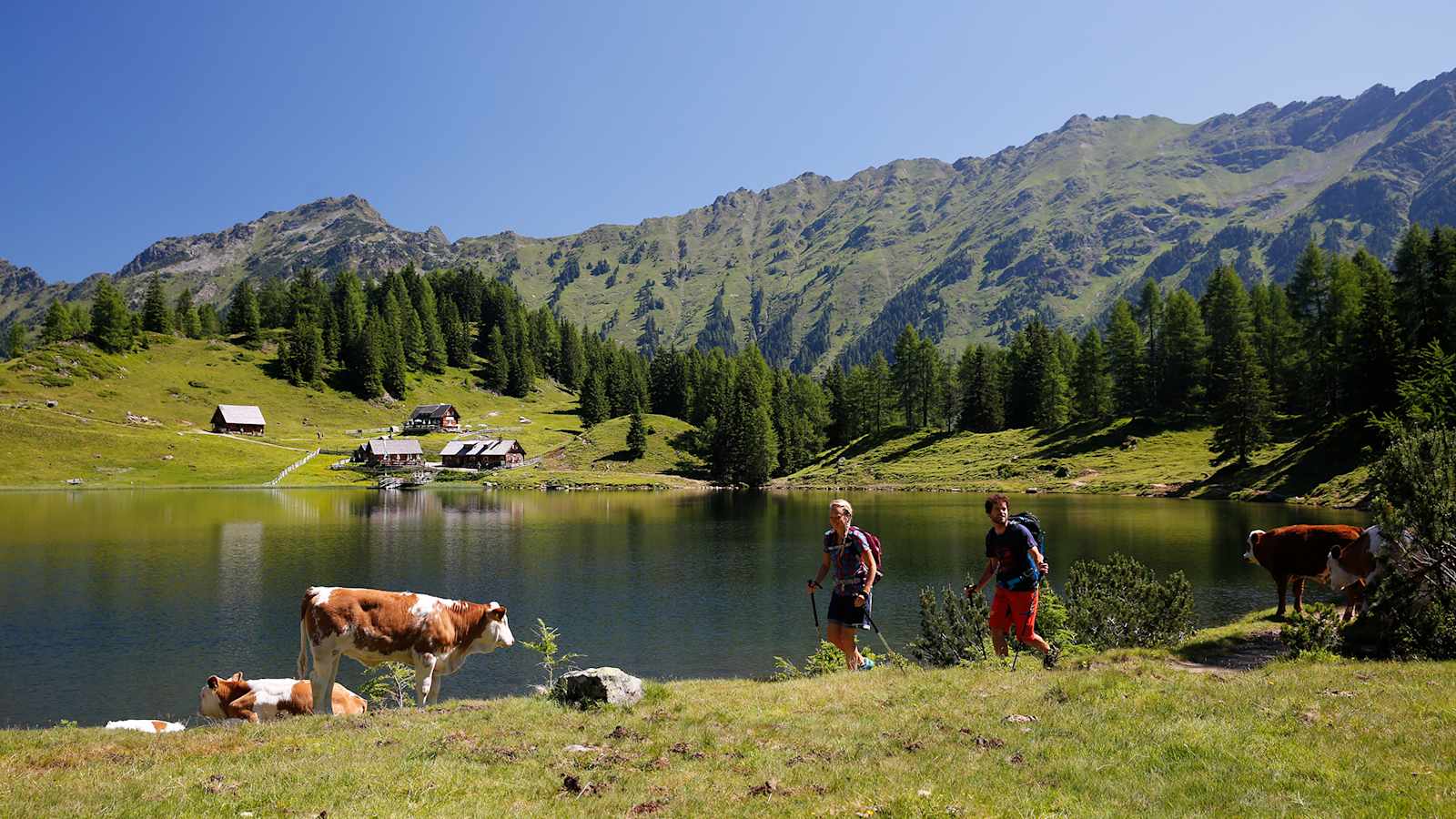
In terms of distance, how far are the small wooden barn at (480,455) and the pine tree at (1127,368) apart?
103 meters

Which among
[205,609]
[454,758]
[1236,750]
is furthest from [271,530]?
[1236,750]

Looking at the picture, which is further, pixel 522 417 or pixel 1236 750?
pixel 522 417

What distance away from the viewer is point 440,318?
198375 mm

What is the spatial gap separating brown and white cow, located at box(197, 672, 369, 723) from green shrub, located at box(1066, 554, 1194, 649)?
63.1 ft

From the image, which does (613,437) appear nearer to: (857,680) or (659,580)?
(659,580)

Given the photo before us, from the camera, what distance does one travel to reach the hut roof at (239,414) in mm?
131375

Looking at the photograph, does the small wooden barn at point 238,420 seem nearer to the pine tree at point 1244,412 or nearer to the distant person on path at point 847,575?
the distant person on path at point 847,575

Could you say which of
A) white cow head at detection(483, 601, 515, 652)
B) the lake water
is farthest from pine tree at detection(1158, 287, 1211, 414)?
white cow head at detection(483, 601, 515, 652)

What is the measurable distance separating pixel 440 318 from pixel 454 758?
20351 cm

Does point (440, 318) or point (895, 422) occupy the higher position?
point (440, 318)

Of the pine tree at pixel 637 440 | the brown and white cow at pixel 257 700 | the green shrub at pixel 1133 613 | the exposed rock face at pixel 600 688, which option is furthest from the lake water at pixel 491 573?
the pine tree at pixel 637 440

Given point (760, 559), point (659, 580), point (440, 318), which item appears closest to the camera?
point (659, 580)

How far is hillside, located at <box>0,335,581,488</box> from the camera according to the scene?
107312 millimetres

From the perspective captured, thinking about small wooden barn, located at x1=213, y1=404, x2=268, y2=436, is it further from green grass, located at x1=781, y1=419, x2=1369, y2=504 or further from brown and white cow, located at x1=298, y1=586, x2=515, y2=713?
brown and white cow, located at x1=298, y1=586, x2=515, y2=713
